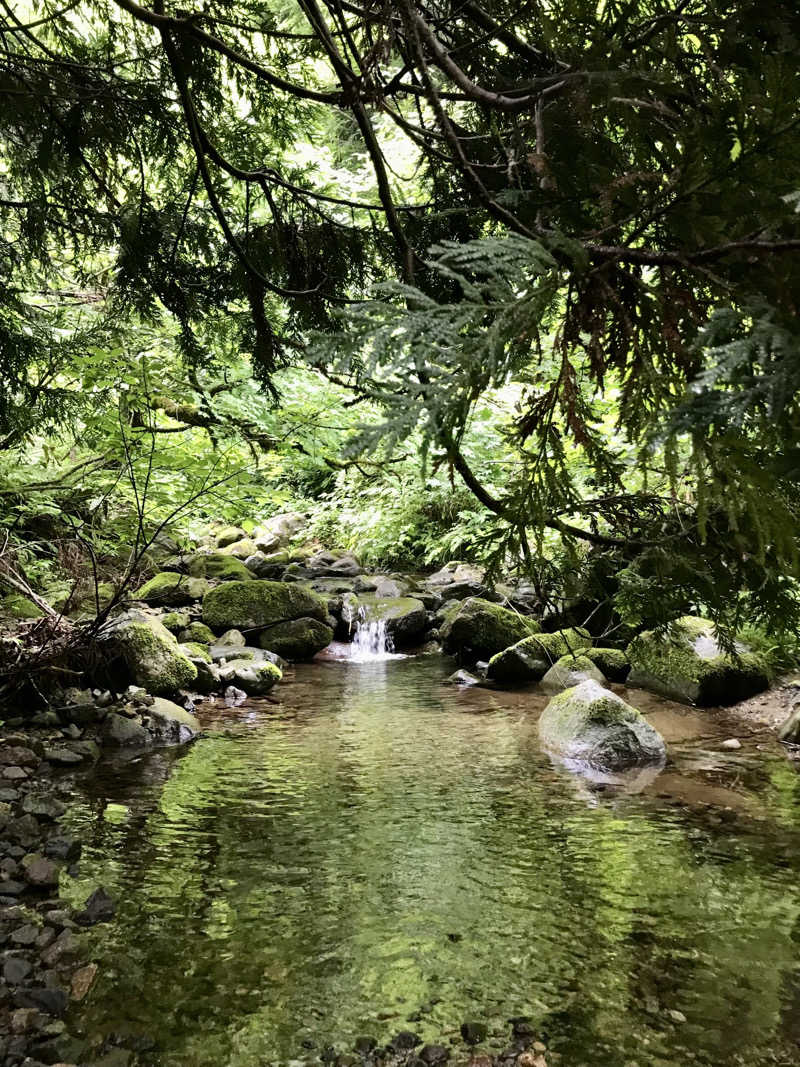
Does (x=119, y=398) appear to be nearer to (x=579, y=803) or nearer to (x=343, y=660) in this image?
(x=579, y=803)

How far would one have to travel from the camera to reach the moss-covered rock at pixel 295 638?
13.2 m

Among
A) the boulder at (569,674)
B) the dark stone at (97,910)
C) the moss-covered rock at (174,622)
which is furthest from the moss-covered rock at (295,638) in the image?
the dark stone at (97,910)

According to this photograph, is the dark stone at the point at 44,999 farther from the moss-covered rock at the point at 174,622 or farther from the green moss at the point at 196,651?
the moss-covered rock at the point at 174,622

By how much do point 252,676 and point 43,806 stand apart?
516cm

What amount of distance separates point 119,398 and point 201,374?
54.2 inches

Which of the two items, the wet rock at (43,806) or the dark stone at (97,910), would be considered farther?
the wet rock at (43,806)

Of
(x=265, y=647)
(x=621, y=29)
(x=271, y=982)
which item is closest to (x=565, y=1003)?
(x=271, y=982)

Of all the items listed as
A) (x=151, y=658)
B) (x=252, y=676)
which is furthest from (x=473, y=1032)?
(x=252, y=676)

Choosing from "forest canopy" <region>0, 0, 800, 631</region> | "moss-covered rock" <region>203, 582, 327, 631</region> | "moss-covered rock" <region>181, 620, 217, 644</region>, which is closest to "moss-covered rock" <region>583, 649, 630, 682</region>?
"moss-covered rock" <region>203, 582, 327, 631</region>

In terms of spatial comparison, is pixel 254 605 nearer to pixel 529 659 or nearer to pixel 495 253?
pixel 529 659

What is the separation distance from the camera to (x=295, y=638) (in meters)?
13.3

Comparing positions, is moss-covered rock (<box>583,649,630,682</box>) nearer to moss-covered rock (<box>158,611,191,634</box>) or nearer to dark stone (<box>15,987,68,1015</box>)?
moss-covered rock (<box>158,611,191,634</box>)

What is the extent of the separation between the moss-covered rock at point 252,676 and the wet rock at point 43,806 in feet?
15.8

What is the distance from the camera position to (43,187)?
4293mm
